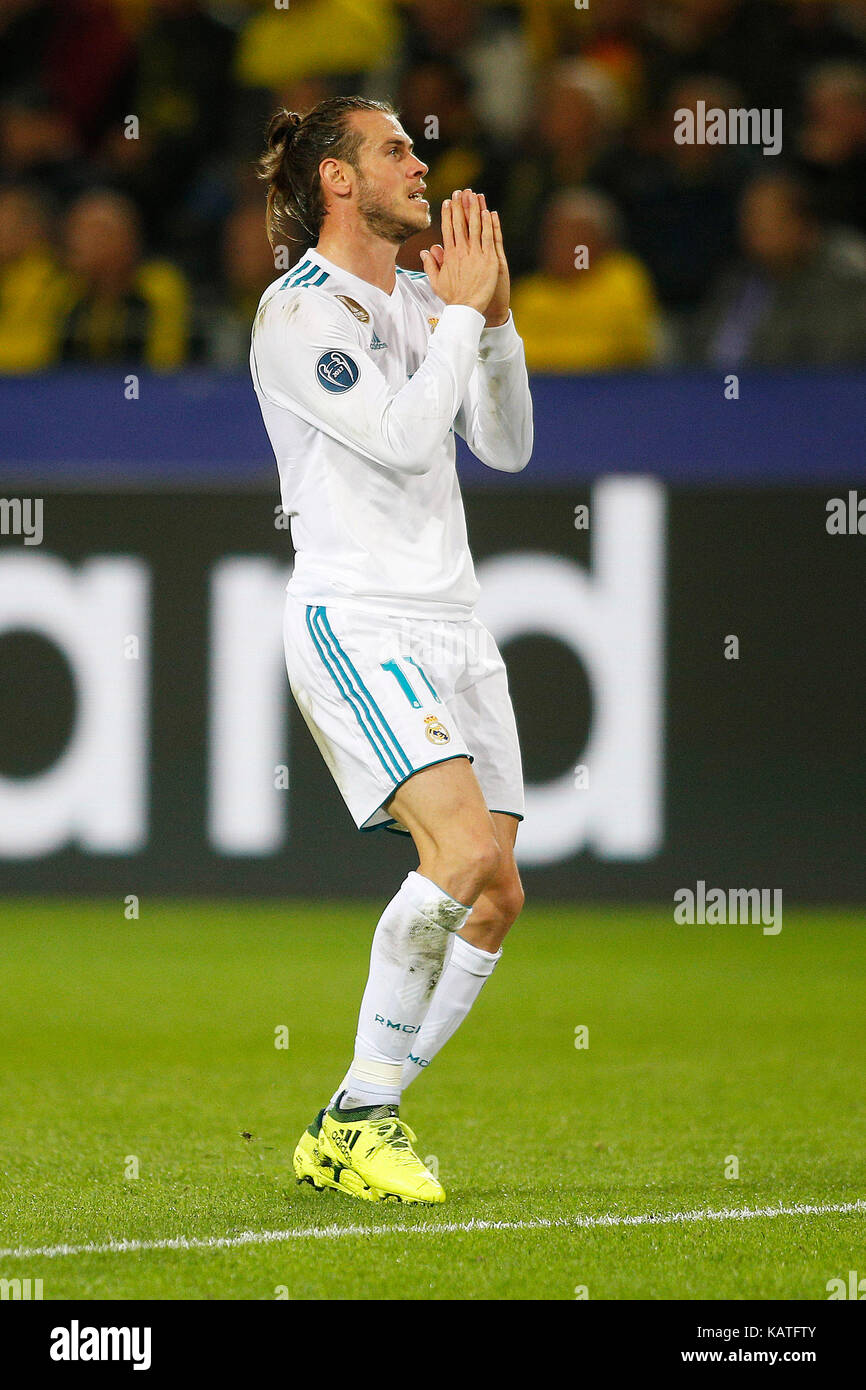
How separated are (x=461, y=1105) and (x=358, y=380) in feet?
7.11

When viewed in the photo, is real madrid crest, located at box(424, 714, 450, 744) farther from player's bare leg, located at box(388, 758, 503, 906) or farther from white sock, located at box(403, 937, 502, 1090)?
white sock, located at box(403, 937, 502, 1090)

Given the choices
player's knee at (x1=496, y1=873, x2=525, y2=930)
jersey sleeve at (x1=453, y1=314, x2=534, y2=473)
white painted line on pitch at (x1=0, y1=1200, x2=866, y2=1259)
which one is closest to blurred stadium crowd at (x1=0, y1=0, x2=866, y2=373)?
jersey sleeve at (x1=453, y1=314, x2=534, y2=473)

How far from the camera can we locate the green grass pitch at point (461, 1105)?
12.1 ft

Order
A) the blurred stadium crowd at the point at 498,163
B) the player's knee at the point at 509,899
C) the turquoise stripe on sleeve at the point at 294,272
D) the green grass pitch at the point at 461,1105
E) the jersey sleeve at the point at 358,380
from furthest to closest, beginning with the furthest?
the blurred stadium crowd at the point at 498,163
the player's knee at the point at 509,899
the turquoise stripe on sleeve at the point at 294,272
the jersey sleeve at the point at 358,380
the green grass pitch at the point at 461,1105

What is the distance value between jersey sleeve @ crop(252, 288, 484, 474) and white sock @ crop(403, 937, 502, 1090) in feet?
3.97

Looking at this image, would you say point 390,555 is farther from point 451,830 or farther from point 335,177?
point 335,177

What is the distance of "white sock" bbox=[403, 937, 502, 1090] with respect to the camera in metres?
4.61

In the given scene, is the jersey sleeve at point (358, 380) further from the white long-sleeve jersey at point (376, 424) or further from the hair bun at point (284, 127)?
the hair bun at point (284, 127)

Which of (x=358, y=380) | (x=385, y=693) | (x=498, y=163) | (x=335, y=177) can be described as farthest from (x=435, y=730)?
(x=498, y=163)

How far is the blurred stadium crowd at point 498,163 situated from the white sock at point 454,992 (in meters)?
4.54

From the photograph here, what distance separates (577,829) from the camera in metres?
8.41

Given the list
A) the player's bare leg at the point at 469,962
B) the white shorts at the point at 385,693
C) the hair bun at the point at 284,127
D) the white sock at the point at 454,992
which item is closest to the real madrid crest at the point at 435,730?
the white shorts at the point at 385,693

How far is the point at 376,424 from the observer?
4.09m
